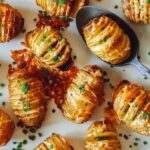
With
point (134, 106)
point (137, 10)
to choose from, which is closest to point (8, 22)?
point (137, 10)

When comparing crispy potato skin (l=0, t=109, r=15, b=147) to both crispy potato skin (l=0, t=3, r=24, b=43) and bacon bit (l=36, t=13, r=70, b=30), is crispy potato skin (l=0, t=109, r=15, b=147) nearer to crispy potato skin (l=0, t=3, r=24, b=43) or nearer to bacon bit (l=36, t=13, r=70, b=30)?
crispy potato skin (l=0, t=3, r=24, b=43)

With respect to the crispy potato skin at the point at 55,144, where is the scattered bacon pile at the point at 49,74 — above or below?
above

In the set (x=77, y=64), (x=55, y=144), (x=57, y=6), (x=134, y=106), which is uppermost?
(x=57, y=6)

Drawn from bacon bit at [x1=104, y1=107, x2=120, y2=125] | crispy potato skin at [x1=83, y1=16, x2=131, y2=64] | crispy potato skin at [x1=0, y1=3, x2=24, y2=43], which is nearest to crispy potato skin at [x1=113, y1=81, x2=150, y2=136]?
bacon bit at [x1=104, y1=107, x2=120, y2=125]

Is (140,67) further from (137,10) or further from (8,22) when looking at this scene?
(8,22)

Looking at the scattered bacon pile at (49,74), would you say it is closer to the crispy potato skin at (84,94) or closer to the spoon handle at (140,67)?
the crispy potato skin at (84,94)

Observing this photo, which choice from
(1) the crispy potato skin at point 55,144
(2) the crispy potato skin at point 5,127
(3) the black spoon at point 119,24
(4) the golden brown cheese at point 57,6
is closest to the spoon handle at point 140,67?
(3) the black spoon at point 119,24

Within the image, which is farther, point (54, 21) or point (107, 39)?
point (54, 21)
